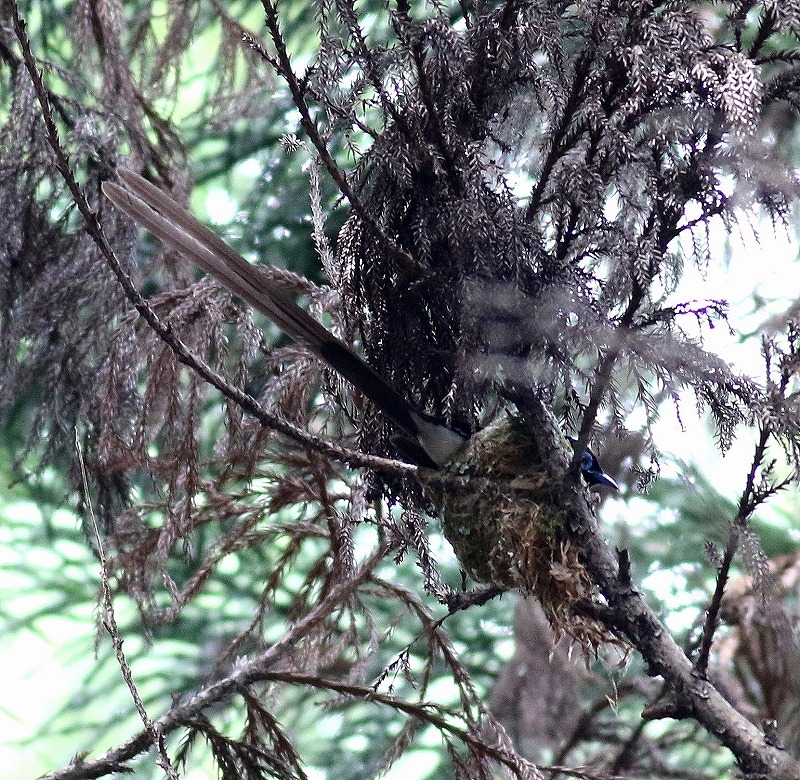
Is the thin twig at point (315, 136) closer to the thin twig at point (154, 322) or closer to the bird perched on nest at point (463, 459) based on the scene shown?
the bird perched on nest at point (463, 459)

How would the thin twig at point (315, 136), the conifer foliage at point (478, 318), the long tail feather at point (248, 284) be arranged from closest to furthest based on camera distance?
the thin twig at point (315, 136)
the conifer foliage at point (478, 318)
the long tail feather at point (248, 284)

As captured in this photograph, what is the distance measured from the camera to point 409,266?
252cm

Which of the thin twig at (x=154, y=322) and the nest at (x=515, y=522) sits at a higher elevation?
the thin twig at (x=154, y=322)

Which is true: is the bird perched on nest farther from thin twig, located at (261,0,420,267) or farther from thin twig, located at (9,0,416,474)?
thin twig, located at (261,0,420,267)

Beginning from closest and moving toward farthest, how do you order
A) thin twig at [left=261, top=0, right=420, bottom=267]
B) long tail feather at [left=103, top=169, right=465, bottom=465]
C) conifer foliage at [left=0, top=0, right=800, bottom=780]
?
thin twig at [left=261, top=0, right=420, bottom=267]
conifer foliage at [left=0, top=0, right=800, bottom=780]
long tail feather at [left=103, top=169, right=465, bottom=465]

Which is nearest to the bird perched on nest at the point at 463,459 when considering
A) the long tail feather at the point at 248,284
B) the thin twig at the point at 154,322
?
the long tail feather at the point at 248,284

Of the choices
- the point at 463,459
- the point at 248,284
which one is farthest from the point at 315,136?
the point at 463,459

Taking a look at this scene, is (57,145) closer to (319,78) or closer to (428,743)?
(319,78)

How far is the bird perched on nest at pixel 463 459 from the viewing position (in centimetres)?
246

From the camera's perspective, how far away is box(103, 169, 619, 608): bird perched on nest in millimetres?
2457

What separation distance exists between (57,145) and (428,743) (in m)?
4.62

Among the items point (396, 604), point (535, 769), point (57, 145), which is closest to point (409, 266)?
point (57, 145)

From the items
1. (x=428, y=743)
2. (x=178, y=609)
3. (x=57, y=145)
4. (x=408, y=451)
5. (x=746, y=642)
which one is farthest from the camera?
(x=428, y=743)

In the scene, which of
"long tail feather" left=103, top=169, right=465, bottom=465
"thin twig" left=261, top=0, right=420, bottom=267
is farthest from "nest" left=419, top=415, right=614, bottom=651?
"thin twig" left=261, top=0, right=420, bottom=267
